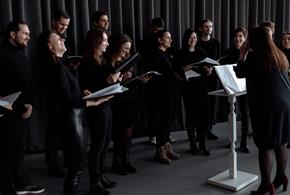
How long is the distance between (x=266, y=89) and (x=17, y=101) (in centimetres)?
175

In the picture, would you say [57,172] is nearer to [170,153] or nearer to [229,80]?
[170,153]

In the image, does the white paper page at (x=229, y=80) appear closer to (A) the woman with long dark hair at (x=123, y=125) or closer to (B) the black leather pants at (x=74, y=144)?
(A) the woman with long dark hair at (x=123, y=125)

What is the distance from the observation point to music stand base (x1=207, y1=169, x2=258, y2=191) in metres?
2.99

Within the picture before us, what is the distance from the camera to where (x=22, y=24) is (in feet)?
8.83

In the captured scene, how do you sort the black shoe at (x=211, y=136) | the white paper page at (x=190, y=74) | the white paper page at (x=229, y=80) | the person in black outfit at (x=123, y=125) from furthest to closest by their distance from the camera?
the black shoe at (x=211, y=136) < the white paper page at (x=190, y=74) < the person in black outfit at (x=123, y=125) < the white paper page at (x=229, y=80)

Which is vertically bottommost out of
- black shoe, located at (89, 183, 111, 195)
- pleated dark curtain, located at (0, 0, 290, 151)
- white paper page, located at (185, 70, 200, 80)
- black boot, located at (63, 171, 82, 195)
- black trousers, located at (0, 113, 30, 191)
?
black shoe, located at (89, 183, 111, 195)

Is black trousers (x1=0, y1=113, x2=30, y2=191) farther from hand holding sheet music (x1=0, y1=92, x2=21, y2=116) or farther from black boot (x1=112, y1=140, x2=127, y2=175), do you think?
black boot (x1=112, y1=140, x2=127, y2=175)

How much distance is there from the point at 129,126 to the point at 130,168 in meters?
0.41

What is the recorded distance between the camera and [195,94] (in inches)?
153

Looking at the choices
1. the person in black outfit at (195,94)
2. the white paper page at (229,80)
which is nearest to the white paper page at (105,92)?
the white paper page at (229,80)

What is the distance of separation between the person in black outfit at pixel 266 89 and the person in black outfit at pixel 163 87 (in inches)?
39.9

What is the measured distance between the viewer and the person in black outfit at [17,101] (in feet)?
8.45

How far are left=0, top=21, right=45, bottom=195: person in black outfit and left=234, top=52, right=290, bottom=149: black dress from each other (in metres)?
1.54

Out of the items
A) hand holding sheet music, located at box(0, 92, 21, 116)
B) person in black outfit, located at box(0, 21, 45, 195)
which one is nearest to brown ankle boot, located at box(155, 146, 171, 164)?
person in black outfit, located at box(0, 21, 45, 195)
